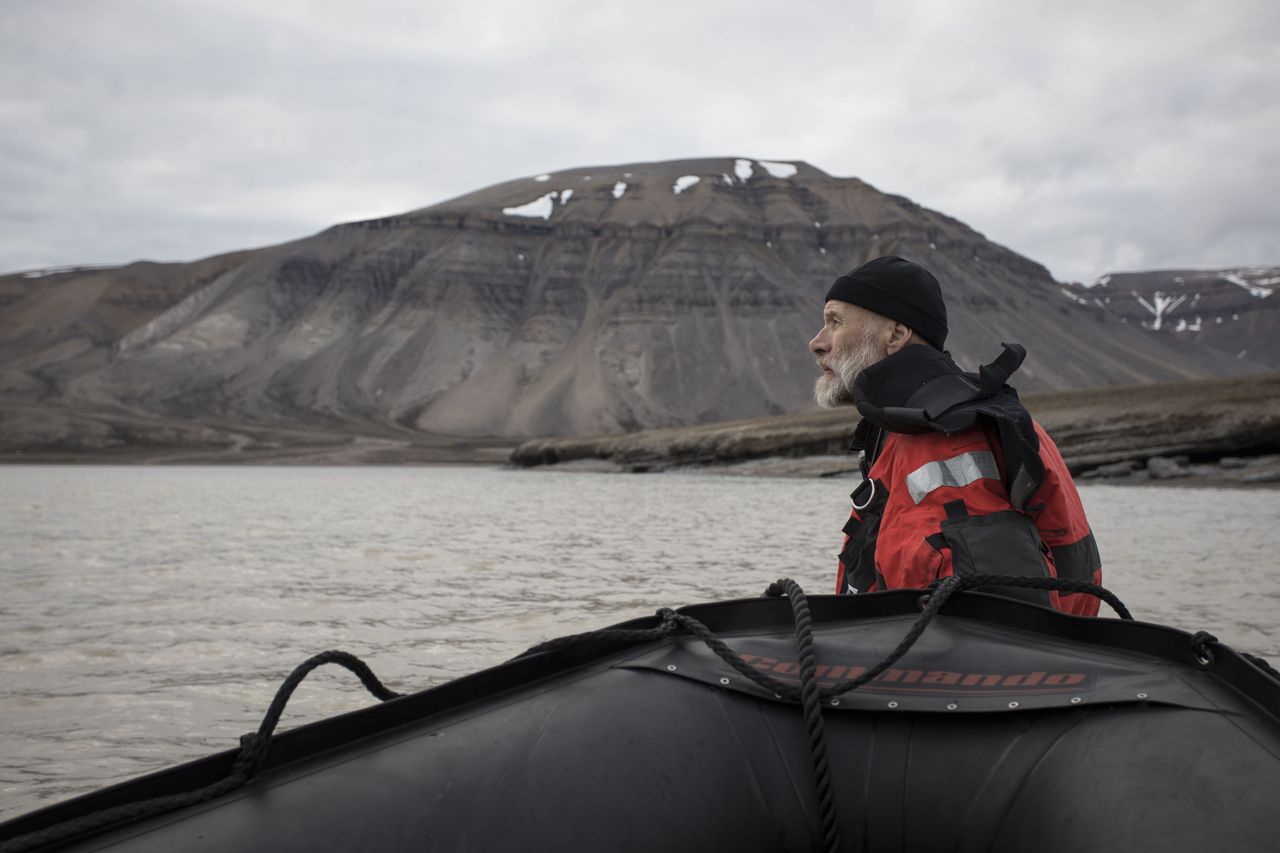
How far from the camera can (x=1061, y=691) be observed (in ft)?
5.73

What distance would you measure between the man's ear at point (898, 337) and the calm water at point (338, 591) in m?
3.42

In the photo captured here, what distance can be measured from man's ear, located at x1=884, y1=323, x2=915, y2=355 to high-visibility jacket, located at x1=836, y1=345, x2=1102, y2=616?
172 millimetres

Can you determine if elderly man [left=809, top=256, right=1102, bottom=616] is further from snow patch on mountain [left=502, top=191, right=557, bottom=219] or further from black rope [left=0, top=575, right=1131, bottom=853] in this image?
snow patch on mountain [left=502, top=191, right=557, bottom=219]

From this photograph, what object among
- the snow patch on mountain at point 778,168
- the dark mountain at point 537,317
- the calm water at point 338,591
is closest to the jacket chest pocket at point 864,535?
the calm water at point 338,591

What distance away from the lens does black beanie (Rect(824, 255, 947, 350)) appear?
2.82 meters

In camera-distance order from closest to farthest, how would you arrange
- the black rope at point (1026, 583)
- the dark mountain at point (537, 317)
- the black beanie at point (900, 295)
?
the black rope at point (1026, 583)
the black beanie at point (900, 295)
the dark mountain at point (537, 317)

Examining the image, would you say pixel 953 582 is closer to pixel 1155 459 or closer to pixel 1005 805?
pixel 1005 805

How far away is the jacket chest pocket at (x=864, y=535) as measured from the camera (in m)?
2.71

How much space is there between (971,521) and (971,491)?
0.08 m

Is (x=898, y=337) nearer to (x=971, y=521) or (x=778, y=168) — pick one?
(x=971, y=521)

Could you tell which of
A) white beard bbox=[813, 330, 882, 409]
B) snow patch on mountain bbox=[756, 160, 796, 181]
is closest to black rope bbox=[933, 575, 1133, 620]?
white beard bbox=[813, 330, 882, 409]

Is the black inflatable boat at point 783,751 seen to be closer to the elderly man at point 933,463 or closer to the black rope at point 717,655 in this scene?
the black rope at point 717,655

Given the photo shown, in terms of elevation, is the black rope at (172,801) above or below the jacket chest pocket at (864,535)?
below

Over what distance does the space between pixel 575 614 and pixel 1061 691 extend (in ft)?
21.2
